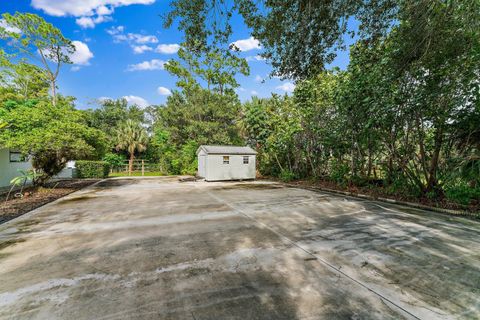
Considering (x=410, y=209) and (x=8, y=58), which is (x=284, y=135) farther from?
(x=8, y=58)

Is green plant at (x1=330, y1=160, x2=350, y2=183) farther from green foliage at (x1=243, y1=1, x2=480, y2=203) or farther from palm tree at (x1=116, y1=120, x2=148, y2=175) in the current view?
palm tree at (x1=116, y1=120, x2=148, y2=175)

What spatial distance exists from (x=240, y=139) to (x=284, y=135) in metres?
8.31

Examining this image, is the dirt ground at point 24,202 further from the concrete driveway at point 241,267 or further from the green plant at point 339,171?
the green plant at point 339,171

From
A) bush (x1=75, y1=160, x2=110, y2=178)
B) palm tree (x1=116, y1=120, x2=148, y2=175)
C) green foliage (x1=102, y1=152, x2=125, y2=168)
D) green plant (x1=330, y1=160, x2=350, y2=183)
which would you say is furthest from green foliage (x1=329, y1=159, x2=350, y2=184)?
green foliage (x1=102, y1=152, x2=125, y2=168)

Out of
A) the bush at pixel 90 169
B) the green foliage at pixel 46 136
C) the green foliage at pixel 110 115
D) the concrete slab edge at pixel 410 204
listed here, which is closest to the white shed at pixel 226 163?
the concrete slab edge at pixel 410 204

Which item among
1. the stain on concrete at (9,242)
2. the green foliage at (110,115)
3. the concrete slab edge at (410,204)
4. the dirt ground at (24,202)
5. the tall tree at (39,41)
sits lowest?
the stain on concrete at (9,242)

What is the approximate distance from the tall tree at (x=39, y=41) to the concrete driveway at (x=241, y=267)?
19.4 meters

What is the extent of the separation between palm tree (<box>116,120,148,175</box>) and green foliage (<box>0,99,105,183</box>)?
11.2 m

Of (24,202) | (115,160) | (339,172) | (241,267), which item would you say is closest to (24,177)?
(24,202)

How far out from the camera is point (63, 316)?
6.01 ft

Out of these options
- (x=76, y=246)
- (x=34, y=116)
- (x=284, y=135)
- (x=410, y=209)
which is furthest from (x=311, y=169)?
(x=34, y=116)

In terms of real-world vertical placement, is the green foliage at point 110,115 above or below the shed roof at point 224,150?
above

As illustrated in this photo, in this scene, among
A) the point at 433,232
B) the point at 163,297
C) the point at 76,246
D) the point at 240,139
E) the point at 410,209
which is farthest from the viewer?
the point at 240,139

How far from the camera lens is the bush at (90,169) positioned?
1496cm
